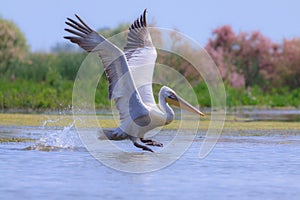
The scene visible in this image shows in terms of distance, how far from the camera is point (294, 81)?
33.0m

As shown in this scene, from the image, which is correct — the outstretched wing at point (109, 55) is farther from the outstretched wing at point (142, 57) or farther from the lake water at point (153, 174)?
the lake water at point (153, 174)

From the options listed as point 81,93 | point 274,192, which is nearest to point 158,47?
point 81,93

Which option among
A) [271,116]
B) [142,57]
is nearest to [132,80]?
[142,57]

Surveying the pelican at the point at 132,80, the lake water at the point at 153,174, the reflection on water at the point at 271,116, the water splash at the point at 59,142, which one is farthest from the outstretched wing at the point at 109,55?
the reflection on water at the point at 271,116

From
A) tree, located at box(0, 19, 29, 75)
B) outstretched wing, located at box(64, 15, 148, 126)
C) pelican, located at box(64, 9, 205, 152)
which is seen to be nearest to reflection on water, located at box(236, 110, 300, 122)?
pelican, located at box(64, 9, 205, 152)

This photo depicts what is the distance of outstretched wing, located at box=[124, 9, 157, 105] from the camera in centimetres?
1031

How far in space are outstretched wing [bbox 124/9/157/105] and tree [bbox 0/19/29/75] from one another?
22.1m

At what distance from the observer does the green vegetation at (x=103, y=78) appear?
2198cm

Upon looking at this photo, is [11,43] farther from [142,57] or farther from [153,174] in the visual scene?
[153,174]

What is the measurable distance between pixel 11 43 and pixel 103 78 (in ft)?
Answer: 36.1

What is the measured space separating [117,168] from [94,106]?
12349 mm

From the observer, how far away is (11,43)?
113 feet

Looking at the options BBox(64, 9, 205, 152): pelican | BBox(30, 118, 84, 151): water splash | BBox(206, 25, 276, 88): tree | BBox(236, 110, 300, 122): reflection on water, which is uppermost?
BBox(206, 25, 276, 88): tree

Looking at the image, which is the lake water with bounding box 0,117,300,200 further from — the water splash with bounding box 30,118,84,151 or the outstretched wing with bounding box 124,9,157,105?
the outstretched wing with bounding box 124,9,157,105
